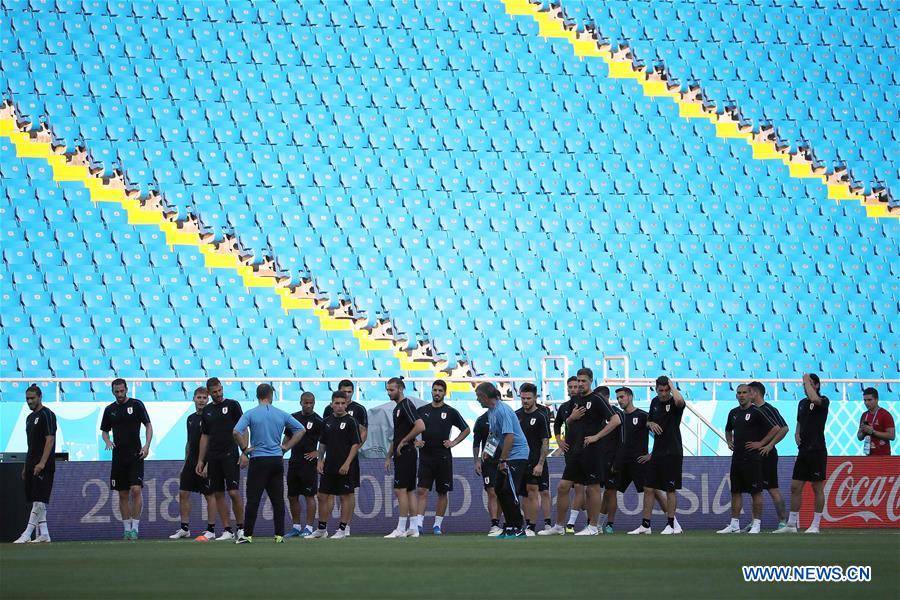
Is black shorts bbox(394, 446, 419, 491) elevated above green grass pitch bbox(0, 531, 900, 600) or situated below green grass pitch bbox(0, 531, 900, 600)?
above

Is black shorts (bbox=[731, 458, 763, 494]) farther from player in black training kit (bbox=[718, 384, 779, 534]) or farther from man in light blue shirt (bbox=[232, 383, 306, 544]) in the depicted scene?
man in light blue shirt (bbox=[232, 383, 306, 544])

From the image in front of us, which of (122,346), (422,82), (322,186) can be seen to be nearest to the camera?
(122,346)

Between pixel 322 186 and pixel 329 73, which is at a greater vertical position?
pixel 329 73

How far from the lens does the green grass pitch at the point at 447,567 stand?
28.1 ft

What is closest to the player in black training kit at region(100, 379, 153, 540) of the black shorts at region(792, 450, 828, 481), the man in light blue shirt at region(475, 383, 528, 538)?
the man in light blue shirt at region(475, 383, 528, 538)

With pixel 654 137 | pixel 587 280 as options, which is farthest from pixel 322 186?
pixel 654 137

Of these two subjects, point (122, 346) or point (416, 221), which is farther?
point (416, 221)

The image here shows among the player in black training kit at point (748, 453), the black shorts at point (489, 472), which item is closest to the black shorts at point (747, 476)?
the player in black training kit at point (748, 453)

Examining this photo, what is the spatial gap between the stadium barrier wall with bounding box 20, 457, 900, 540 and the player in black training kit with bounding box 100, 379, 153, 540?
0.66m

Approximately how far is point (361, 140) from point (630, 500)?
40.9 ft

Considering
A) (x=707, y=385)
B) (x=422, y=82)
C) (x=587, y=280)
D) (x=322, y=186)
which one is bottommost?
(x=707, y=385)

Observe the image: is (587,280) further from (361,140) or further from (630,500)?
(630,500)

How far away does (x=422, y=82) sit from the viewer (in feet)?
98.6

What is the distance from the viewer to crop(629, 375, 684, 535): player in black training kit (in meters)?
16.4
